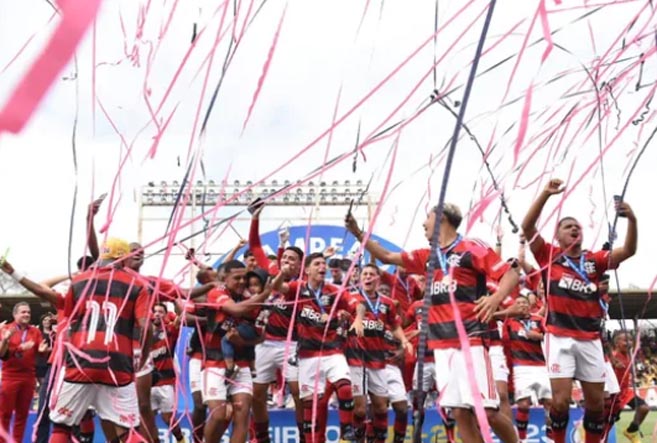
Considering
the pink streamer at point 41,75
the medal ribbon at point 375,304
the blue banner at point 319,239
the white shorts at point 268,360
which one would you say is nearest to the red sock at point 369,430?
the medal ribbon at point 375,304

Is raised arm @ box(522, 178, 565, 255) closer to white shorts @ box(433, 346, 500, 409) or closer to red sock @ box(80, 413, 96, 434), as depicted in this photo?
white shorts @ box(433, 346, 500, 409)

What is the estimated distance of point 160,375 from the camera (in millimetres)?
9500

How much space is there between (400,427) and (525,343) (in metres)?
1.84

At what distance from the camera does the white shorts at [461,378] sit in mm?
5172

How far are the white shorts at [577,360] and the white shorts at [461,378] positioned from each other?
0.94m

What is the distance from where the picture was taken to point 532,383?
923cm

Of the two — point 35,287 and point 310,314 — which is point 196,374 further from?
point 35,287

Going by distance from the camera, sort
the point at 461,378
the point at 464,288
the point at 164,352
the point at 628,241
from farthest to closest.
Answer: the point at 164,352 < the point at 628,241 < the point at 464,288 < the point at 461,378

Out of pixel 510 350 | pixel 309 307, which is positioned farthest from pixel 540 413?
pixel 309 307

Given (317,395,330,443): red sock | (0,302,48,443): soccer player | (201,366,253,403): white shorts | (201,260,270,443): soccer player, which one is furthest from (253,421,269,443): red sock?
(0,302,48,443): soccer player

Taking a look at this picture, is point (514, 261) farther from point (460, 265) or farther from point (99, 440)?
point (99, 440)

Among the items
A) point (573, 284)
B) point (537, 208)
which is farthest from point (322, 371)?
point (537, 208)

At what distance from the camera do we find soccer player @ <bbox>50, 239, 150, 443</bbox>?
18.1 feet

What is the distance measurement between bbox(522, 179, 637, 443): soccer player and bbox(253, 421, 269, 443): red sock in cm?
305
